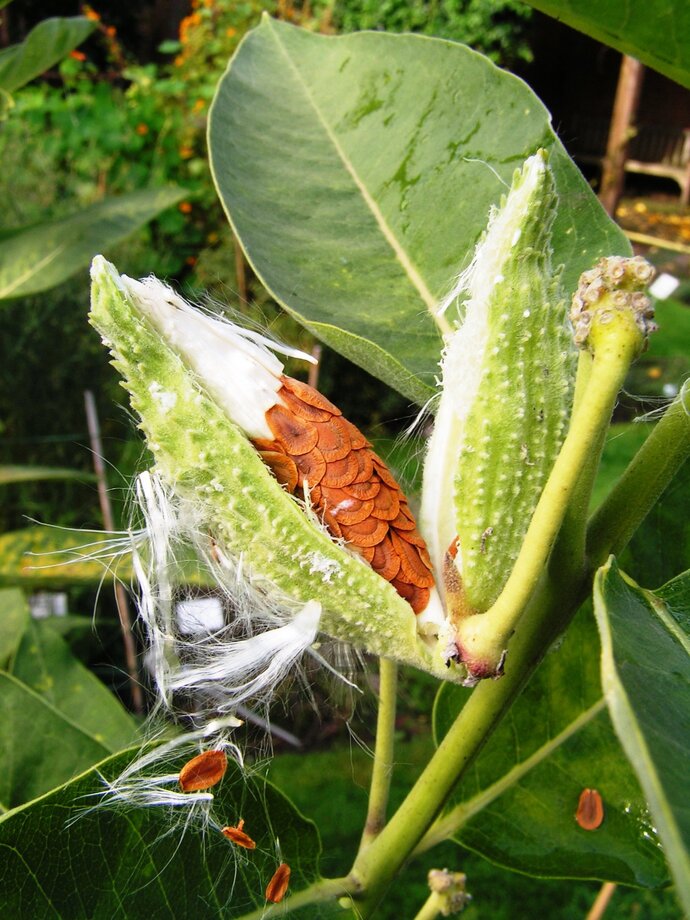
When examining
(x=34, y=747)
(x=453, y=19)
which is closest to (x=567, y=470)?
(x=34, y=747)

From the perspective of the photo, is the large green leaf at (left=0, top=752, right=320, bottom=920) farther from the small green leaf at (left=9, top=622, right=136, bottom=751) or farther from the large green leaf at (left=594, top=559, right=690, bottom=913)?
the small green leaf at (left=9, top=622, right=136, bottom=751)

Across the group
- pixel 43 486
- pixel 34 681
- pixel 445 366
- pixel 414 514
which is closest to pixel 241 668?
pixel 414 514

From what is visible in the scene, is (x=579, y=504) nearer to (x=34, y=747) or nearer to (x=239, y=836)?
(x=239, y=836)

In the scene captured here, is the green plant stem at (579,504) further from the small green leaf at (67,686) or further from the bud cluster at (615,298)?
the small green leaf at (67,686)

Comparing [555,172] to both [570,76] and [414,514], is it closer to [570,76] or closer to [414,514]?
[414,514]

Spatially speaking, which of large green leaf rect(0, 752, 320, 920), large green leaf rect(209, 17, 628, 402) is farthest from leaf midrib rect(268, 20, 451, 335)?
large green leaf rect(0, 752, 320, 920)

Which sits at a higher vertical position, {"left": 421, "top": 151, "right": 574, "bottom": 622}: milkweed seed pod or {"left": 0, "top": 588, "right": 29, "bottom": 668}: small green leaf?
{"left": 421, "top": 151, "right": 574, "bottom": 622}: milkweed seed pod
